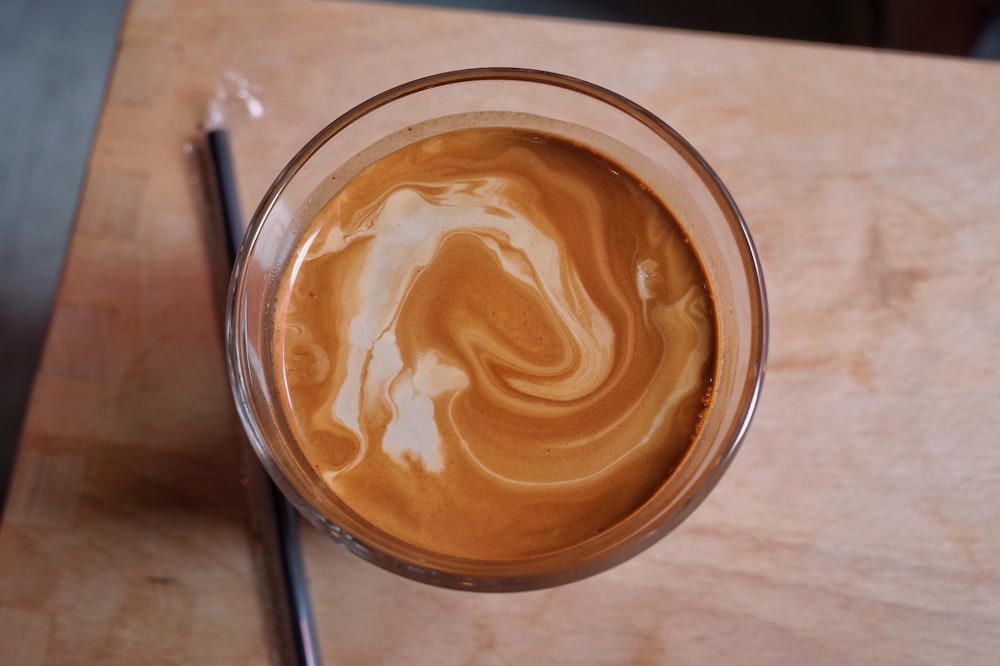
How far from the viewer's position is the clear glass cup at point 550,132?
601mm

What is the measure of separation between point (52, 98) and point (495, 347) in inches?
49.6

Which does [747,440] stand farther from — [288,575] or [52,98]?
[52,98]

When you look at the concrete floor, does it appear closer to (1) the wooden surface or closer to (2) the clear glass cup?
(1) the wooden surface

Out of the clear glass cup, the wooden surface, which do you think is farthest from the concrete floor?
the clear glass cup

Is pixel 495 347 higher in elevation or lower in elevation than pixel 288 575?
higher

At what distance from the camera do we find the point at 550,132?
738mm

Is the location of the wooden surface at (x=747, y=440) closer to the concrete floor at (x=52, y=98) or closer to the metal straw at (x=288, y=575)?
the metal straw at (x=288, y=575)

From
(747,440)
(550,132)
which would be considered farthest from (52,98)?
(747,440)

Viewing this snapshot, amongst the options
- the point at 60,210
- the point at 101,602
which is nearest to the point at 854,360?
the point at 101,602

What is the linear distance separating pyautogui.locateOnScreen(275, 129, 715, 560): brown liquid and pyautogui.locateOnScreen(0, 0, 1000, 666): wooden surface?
91 millimetres

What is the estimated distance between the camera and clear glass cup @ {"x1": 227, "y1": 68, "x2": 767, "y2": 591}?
60 cm

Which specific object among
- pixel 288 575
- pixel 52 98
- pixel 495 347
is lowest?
pixel 288 575

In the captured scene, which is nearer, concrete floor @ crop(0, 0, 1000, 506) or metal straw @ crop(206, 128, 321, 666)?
metal straw @ crop(206, 128, 321, 666)

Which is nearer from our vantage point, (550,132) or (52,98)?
(550,132)
